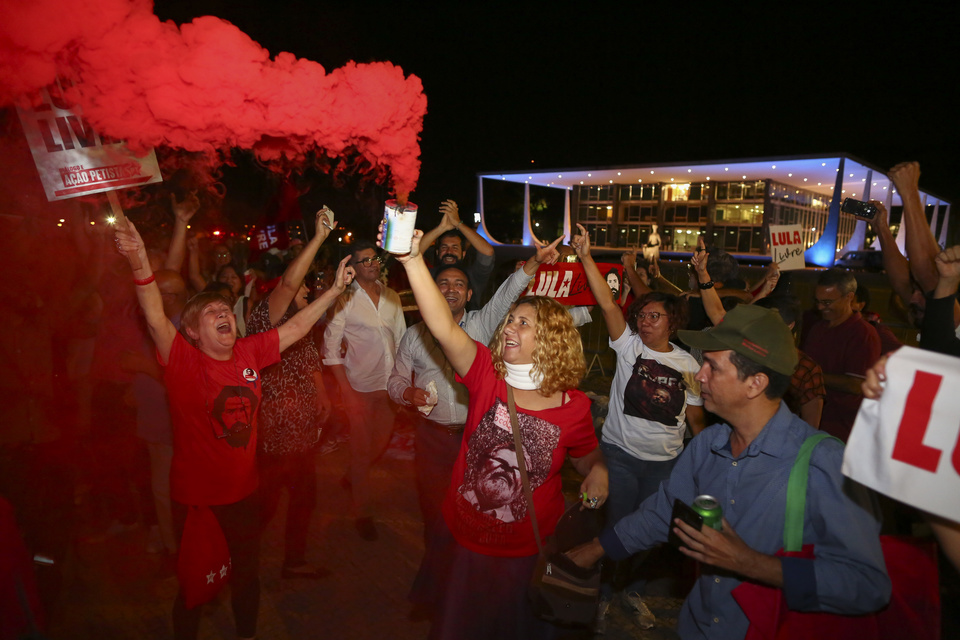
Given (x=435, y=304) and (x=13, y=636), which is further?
(x=435, y=304)

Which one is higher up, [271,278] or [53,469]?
[271,278]

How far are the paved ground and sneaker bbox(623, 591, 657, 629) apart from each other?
54mm

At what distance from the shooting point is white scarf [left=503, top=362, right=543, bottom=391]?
2.87 metres

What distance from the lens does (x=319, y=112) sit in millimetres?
3986

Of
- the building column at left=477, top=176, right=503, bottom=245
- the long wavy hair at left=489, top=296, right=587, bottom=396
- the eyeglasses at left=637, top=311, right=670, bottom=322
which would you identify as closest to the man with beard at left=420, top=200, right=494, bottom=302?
the eyeglasses at left=637, top=311, right=670, bottom=322

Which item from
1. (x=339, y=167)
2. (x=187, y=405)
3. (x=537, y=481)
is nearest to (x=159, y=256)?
(x=339, y=167)

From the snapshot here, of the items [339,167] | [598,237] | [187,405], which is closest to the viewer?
[187,405]

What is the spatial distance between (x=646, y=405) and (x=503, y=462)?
161 centimetres

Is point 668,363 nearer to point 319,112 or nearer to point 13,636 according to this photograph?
point 319,112

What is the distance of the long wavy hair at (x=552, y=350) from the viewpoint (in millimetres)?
2877

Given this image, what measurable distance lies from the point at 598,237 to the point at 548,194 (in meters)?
10.9

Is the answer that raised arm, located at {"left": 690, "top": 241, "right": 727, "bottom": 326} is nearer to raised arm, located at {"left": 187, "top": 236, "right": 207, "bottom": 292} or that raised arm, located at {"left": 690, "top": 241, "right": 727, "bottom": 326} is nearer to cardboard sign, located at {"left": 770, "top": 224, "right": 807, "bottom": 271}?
cardboard sign, located at {"left": 770, "top": 224, "right": 807, "bottom": 271}

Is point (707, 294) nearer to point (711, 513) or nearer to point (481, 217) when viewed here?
point (711, 513)

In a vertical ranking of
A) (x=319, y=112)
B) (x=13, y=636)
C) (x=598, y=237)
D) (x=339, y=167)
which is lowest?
(x=598, y=237)
